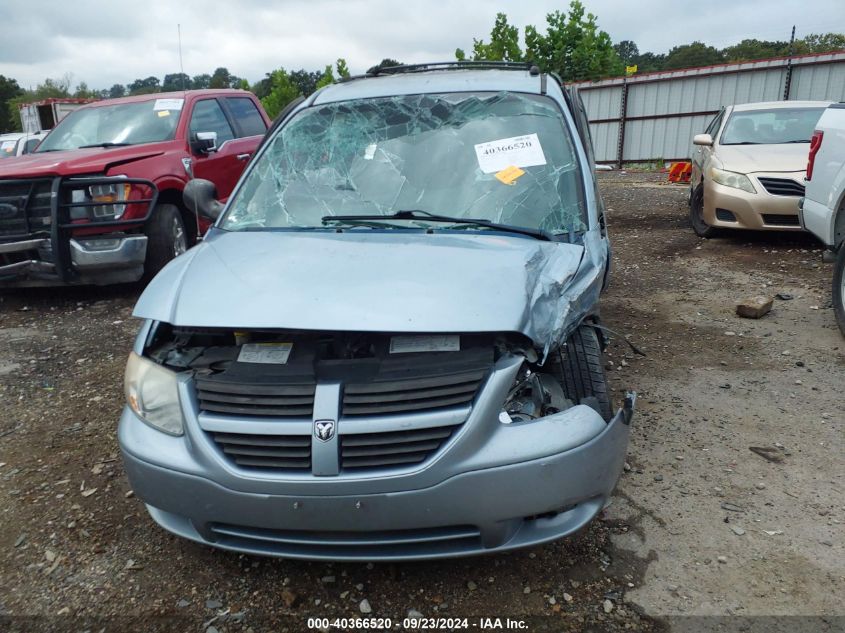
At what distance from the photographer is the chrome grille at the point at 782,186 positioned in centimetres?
682

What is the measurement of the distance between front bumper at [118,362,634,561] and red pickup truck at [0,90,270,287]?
3.97 metres

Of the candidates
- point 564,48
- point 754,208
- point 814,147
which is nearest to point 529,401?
point 814,147

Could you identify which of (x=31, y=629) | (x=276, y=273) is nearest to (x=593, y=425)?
(x=276, y=273)

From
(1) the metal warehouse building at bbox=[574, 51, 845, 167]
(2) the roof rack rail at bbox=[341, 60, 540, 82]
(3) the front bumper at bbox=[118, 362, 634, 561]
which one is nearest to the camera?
(3) the front bumper at bbox=[118, 362, 634, 561]

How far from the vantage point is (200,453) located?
6.73 ft

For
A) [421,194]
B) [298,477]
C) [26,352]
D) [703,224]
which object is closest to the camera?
[298,477]

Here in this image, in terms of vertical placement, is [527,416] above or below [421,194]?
below

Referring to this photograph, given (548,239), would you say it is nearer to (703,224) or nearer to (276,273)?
(276,273)

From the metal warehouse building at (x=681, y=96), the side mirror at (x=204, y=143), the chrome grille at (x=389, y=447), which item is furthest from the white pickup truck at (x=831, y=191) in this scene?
the metal warehouse building at (x=681, y=96)

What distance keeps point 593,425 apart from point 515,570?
0.65m

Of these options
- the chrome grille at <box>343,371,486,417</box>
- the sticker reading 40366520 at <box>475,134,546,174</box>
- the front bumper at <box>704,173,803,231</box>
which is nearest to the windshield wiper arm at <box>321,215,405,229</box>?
the sticker reading 40366520 at <box>475,134,546,174</box>

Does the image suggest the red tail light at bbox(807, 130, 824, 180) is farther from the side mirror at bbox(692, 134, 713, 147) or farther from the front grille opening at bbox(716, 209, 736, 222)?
the side mirror at bbox(692, 134, 713, 147)

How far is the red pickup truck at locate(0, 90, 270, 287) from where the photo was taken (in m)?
5.50

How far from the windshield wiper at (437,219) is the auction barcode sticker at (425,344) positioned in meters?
0.73
